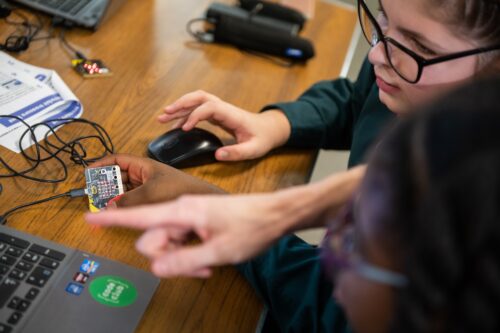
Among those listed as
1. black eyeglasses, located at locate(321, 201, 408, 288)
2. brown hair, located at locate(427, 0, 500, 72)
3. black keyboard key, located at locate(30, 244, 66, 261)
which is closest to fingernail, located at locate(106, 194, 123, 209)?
black keyboard key, located at locate(30, 244, 66, 261)

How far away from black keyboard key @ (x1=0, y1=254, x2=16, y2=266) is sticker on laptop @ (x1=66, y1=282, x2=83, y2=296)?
76 mm

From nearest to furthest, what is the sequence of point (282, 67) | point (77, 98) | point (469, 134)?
point (469, 134) → point (77, 98) → point (282, 67)

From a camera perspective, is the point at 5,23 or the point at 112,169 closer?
the point at 112,169

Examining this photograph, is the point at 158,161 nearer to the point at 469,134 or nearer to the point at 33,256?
the point at 33,256

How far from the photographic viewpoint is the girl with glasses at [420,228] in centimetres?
29

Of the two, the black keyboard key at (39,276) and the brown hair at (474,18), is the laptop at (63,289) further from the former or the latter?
the brown hair at (474,18)

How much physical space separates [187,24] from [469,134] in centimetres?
108

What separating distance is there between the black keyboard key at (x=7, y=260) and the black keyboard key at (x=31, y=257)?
0.01 meters

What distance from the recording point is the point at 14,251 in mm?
608

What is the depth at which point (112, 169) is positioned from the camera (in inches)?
29.7

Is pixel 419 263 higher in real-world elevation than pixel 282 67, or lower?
higher

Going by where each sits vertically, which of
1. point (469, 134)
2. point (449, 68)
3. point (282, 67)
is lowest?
point (282, 67)

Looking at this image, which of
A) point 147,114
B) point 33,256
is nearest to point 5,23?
point 147,114

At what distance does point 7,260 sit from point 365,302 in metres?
0.45
